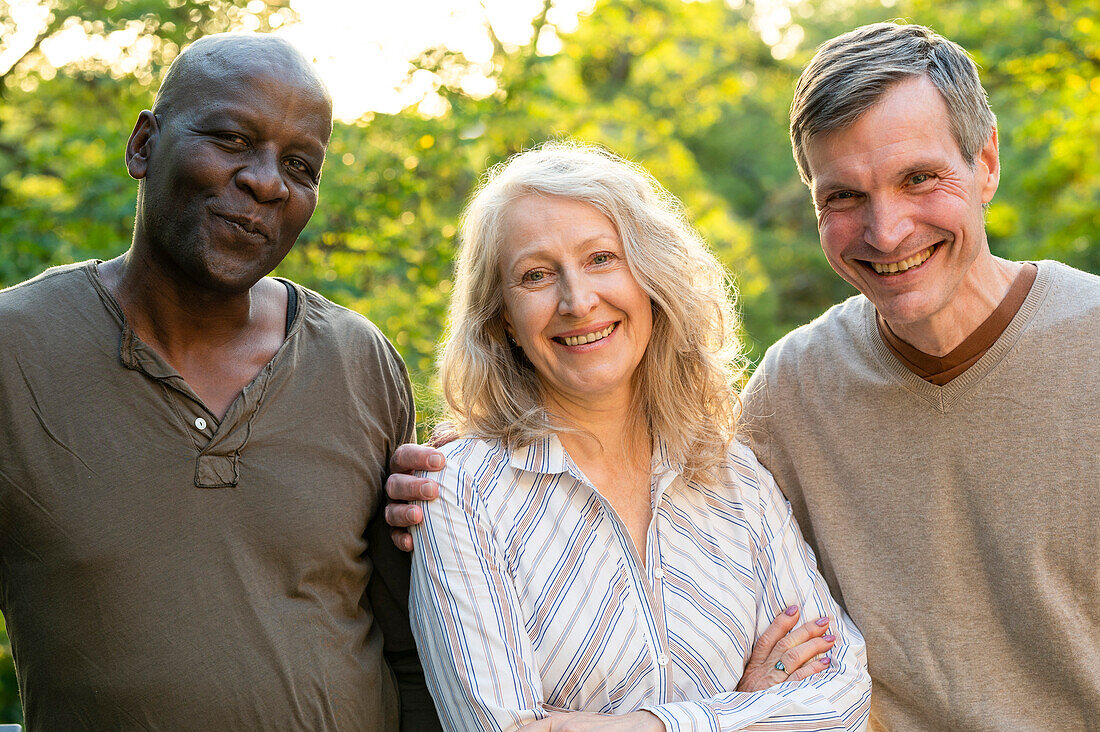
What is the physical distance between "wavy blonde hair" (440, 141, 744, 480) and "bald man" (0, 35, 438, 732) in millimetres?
365

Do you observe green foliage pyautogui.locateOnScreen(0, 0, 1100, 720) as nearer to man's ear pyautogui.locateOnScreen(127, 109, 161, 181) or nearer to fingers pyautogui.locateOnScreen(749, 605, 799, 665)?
man's ear pyautogui.locateOnScreen(127, 109, 161, 181)

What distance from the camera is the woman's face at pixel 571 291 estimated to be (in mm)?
2312

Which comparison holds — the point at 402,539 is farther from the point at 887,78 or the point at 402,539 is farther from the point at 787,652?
the point at 887,78

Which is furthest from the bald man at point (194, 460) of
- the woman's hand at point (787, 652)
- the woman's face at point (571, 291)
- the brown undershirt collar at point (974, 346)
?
the brown undershirt collar at point (974, 346)

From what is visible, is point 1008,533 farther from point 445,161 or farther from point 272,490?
point 445,161

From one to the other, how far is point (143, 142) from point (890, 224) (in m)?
1.72

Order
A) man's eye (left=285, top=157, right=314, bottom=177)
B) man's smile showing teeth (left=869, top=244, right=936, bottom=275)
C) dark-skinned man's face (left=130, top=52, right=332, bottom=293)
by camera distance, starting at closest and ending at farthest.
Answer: dark-skinned man's face (left=130, top=52, right=332, bottom=293) < man's eye (left=285, top=157, right=314, bottom=177) < man's smile showing teeth (left=869, top=244, right=936, bottom=275)

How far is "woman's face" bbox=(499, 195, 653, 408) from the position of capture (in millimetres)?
2312

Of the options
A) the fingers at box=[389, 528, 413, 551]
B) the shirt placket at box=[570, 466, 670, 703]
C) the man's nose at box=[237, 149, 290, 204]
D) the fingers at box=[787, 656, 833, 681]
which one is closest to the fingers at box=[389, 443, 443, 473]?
the fingers at box=[389, 528, 413, 551]

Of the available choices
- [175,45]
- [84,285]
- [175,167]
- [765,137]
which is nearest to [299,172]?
[175,167]

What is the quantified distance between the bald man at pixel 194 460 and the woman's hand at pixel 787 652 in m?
0.87

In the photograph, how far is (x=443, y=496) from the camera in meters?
2.24

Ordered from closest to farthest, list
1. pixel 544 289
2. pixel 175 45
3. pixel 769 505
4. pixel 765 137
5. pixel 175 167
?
pixel 175 167, pixel 544 289, pixel 769 505, pixel 175 45, pixel 765 137

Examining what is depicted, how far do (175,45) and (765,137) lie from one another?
1274cm
